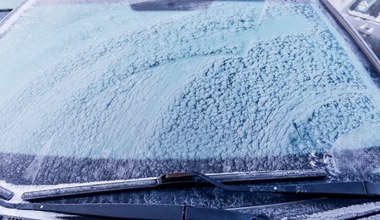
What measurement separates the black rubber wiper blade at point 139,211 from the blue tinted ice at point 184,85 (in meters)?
0.21

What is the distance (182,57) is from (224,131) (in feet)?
1.46

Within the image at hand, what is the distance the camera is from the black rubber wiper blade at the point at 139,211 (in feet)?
3.83

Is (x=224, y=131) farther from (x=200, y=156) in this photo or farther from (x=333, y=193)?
(x=333, y=193)

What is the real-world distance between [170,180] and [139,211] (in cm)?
14

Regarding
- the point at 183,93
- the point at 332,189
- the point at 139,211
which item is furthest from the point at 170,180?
the point at 332,189

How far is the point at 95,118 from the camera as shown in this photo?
58.2 inches

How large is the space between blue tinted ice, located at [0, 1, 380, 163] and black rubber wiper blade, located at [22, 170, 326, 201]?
0.33 feet

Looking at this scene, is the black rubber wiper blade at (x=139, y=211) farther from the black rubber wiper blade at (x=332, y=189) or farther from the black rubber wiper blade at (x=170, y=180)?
the black rubber wiper blade at (x=332, y=189)

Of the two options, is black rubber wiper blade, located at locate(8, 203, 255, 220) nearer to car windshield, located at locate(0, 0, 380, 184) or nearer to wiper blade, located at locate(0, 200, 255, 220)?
wiper blade, located at locate(0, 200, 255, 220)

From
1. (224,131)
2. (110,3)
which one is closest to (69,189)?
(224,131)

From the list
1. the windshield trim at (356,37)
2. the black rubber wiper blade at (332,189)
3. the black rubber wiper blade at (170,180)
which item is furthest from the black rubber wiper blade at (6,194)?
the windshield trim at (356,37)

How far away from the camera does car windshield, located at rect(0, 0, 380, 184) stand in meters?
1.36

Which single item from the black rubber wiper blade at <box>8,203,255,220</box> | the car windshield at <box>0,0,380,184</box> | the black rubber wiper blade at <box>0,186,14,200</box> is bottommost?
the black rubber wiper blade at <box>8,203,255,220</box>

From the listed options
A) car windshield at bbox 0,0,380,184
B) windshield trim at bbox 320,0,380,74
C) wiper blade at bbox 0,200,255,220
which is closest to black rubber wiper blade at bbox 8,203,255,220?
wiper blade at bbox 0,200,255,220
